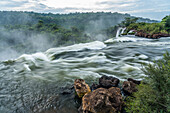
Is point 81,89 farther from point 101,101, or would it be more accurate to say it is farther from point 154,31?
point 154,31

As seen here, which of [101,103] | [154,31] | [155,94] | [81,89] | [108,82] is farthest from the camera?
[154,31]

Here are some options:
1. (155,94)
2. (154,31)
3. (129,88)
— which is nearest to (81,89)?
(129,88)

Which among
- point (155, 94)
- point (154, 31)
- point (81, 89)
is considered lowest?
point (81, 89)

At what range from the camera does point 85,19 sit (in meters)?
73.6

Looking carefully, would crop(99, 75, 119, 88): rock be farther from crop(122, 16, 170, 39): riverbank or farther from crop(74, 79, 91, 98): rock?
crop(122, 16, 170, 39): riverbank

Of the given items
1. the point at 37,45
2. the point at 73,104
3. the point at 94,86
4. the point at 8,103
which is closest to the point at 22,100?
the point at 8,103

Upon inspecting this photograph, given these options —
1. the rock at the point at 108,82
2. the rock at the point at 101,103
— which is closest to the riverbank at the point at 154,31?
the rock at the point at 108,82

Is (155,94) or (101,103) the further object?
(101,103)

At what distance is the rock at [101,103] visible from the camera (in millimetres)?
3150

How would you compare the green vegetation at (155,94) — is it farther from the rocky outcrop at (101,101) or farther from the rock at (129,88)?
the rock at (129,88)

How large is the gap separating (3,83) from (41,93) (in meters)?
2.38

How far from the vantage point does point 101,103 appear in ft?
10.5

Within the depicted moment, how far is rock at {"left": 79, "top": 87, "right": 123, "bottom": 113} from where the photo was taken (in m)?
3.15

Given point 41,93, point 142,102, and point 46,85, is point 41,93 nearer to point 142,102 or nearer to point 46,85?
point 46,85
